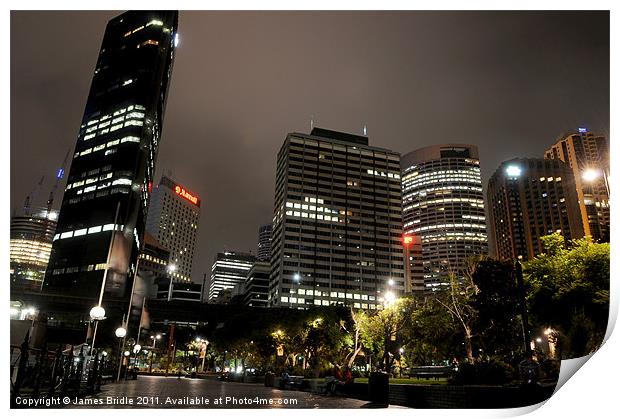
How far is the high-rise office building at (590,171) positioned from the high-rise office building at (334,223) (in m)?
110

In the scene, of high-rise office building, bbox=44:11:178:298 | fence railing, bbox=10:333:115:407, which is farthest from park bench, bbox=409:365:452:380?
high-rise office building, bbox=44:11:178:298

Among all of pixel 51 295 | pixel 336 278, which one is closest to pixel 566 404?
pixel 51 295

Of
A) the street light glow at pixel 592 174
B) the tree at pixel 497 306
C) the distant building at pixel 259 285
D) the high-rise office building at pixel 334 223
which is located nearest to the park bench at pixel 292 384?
the tree at pixel 497 306

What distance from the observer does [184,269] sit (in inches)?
7815

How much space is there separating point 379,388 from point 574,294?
1082 cm

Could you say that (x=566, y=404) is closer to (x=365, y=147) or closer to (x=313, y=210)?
(x=313, y=210)

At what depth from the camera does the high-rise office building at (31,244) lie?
256 ft

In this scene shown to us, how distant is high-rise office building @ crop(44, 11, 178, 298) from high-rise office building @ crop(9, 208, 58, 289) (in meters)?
3.56

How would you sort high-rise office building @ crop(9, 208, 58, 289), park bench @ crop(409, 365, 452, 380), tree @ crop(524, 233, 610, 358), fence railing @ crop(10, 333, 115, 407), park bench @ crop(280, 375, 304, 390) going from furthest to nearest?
1. high-rise office building @ crop(9, 208, 58, 289)
2. park bench @ crop(409, 365, 452, 380)
3. park bench @ crop(280, 375, 304, 390)
4. tree @ crop(524, 233, 610, 358)
5. fence railing @ crop(10, 333, 115, 407)

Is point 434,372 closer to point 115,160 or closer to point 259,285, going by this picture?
point 115,160

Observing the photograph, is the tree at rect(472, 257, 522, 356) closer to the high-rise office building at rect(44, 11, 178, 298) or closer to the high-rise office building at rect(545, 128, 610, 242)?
the high-rise office building at rect(545, 128, 610, 242)

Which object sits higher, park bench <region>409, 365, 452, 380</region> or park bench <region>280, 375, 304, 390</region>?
park bench <region>409, 365, 452, 380</region>

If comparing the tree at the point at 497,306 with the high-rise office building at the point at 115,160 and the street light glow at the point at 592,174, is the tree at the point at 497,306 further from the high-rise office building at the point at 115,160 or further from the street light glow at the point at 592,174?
the high-rise office building at the point at 115,160

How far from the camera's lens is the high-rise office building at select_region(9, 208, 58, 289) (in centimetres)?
7800
